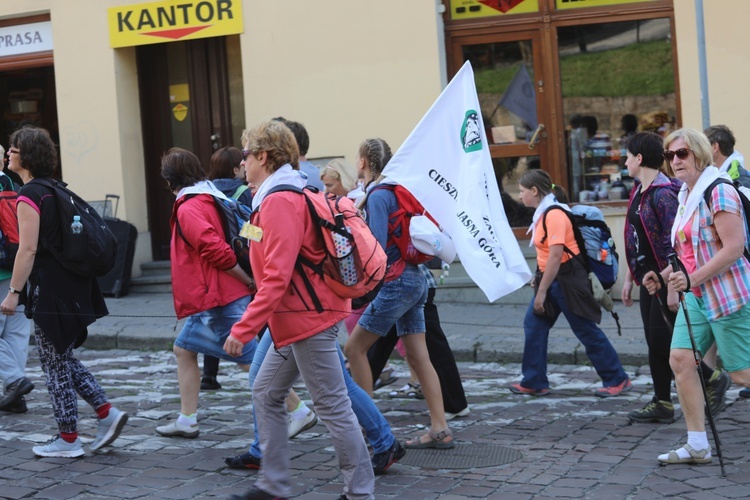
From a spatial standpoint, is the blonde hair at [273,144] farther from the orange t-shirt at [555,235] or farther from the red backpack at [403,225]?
the orange t-shirt at [555,235]

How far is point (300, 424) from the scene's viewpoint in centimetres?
703

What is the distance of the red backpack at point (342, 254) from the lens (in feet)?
17.4

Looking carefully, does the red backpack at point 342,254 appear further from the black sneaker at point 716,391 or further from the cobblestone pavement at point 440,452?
the black sneaker at point 716,391

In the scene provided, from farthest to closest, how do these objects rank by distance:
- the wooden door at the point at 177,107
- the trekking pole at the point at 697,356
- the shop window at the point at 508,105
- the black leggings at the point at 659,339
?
the wooden door at the point at 177,107 < the shop window at the point at 508,105 < the black leggings at the point at 659,339 < the trekking pole at the point at 697,356

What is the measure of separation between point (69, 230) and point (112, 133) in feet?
24.2

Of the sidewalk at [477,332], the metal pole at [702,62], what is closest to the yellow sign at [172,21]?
A: the sidewalk at [477,332]

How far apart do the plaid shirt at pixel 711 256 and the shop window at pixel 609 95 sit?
6.22 metres

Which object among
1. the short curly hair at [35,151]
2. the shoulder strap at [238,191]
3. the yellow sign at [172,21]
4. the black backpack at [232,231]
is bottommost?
the black backpack at [232,231]

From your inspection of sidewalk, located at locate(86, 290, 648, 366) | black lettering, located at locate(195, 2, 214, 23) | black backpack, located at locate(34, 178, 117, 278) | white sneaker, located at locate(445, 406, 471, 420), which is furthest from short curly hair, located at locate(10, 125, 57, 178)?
black lettering, located at locate(195, 2, 214, 23)

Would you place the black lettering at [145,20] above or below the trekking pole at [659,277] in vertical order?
above

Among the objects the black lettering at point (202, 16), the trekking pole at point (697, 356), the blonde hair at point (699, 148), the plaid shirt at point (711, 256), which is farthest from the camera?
the black lettering at point (202, 16)

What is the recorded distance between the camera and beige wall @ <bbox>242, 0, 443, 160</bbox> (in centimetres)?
1238

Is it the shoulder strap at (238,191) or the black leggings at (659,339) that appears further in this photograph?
the shoulder strap at (238,191)

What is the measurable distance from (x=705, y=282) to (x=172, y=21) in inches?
345
